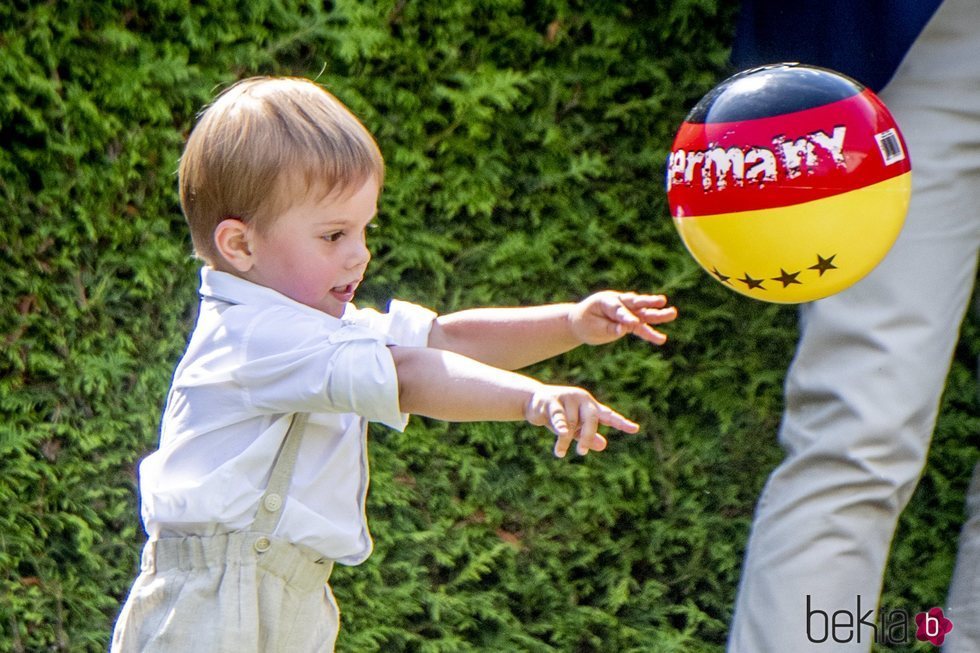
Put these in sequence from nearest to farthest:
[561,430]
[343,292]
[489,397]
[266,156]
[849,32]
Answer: [561,430] < [489,397] < [266,156] < [343,292] < [849,32]

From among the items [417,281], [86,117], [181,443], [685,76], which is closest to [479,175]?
[417,281]

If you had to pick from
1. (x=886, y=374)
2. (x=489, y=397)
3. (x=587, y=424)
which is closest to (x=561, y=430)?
(x=587, y=424)

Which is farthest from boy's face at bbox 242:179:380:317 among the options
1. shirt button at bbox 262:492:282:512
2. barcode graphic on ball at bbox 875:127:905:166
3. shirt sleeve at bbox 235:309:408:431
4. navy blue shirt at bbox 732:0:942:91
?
navy blue shirt at bbox 732:0:942:91

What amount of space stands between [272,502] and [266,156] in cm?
63

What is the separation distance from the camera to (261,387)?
238 centimetres

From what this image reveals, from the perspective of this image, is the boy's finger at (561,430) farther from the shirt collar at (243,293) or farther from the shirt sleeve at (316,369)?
the shirt collar at (243,293)

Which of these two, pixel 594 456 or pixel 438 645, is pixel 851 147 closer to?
pixel 594 456

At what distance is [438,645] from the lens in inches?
149

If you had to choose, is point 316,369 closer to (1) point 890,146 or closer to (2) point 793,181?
(2) point 793,181

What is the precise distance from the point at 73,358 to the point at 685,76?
191cm

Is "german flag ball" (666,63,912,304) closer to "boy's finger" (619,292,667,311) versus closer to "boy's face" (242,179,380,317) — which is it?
"boy's finger" (619,292,667,311)

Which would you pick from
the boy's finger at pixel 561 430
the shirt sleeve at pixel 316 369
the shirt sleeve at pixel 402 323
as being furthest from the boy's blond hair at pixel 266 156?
the boy's finger at pixel 561 430

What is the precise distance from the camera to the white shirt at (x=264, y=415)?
7.56 ft

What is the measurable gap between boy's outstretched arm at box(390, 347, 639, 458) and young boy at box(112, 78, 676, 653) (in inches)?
3.5
